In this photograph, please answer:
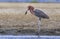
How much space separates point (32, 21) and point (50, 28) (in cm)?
138

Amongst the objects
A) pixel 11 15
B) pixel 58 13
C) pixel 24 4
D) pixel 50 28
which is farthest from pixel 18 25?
pixel 24 4

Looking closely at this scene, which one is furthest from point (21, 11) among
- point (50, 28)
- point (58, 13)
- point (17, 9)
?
point (50, 28)

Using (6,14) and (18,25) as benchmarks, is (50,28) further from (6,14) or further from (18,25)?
(6,14)

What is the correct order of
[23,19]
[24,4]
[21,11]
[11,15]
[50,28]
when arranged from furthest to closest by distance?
[24,4] → [21,11] → [11,15] → [23,19] → [50,28]

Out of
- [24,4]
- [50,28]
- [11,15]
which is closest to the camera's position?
[50,28]

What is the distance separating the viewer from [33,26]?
9.15 meters

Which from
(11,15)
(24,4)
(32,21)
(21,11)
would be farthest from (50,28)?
(24,4)

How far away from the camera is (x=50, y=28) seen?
8734 mm

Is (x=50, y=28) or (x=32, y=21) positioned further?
(x=32, y=21)

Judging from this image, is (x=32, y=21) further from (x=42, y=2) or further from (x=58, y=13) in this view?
(x=42, y=2)

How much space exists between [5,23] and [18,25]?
0.50 metres

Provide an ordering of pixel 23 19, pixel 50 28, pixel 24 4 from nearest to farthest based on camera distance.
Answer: pixel 50 28 < pixel 23 19 < pixel 24 4

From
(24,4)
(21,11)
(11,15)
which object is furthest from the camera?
(24,4)

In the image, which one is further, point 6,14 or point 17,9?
point 17,9
